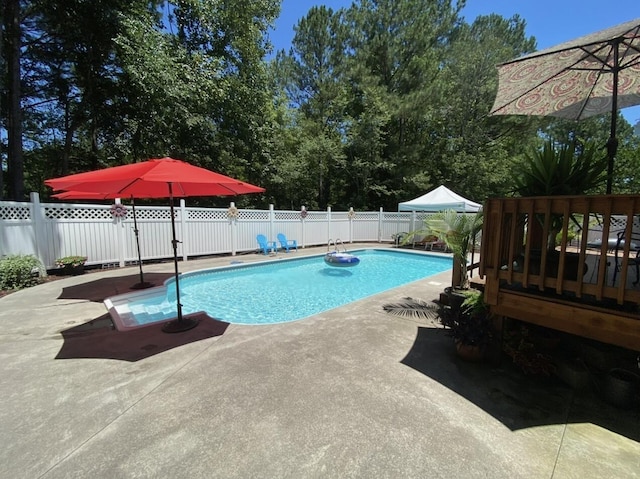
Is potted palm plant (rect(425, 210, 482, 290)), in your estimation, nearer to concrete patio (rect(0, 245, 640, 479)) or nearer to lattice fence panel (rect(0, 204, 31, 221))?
concrete patio (rect(0, 245, 640, 479))

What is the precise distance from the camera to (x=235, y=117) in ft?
47.0

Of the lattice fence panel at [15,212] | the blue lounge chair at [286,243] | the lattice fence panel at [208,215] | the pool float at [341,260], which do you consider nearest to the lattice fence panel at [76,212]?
the lattice fence panel at [15,212]

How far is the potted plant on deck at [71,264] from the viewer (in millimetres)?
6695

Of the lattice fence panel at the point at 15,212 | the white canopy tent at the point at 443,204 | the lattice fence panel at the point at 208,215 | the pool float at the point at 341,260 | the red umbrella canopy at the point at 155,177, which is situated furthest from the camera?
the white canopy tent at the point at 443,204

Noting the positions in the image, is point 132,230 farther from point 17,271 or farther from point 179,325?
point 179,325

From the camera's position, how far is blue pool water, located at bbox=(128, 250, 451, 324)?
5379 millimetres

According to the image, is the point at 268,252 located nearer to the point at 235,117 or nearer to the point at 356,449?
the point at 235,117

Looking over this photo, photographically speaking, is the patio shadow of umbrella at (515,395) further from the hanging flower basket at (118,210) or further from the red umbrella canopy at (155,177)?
the hanging flower basket at (118,210)

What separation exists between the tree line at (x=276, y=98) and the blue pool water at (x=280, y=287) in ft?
16.8

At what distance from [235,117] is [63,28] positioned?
6.57m

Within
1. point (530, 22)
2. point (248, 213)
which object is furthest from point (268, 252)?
point (530, 22)

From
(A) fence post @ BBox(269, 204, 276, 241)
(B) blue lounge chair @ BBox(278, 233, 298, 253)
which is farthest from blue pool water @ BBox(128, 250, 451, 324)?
(A) fence post @ BBox(269, 204, 276, 241)

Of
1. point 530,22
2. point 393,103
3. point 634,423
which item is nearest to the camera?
point 634,423

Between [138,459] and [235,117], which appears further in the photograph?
[235,117]
